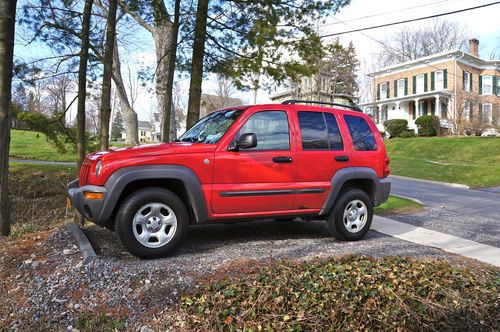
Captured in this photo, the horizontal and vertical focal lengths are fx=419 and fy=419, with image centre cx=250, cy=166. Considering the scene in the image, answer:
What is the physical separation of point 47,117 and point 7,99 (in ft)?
12.2

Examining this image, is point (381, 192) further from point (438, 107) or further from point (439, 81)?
point (439, 81)

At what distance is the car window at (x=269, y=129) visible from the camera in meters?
5.34

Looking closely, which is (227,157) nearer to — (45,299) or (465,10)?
(45,299)

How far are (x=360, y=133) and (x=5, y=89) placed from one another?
18.2 feet

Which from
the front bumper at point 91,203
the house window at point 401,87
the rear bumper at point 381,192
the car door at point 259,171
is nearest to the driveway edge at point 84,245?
the front bumper at point 91,203

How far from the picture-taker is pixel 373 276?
4.23m

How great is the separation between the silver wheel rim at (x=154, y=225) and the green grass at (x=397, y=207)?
610cm

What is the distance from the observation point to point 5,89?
655 cm

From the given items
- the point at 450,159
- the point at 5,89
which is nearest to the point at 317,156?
the point at 5,89

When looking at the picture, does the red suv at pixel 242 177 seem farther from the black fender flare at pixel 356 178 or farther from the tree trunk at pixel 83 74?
the tree trunk at pixel 83 74

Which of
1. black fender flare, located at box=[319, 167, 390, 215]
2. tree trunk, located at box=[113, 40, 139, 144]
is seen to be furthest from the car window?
tree trunk, located at box=[113, 40, 139, 144]

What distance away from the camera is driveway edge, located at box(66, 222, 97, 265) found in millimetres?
4242

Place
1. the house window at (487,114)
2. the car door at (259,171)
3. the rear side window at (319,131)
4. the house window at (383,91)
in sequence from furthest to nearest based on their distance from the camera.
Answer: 1. the house window at (383,91)
2. the house window at (487,114)
3. the rear side window at (319,131)
4. the car door at (259,171)

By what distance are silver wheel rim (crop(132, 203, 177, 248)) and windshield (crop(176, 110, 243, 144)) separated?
106cm
